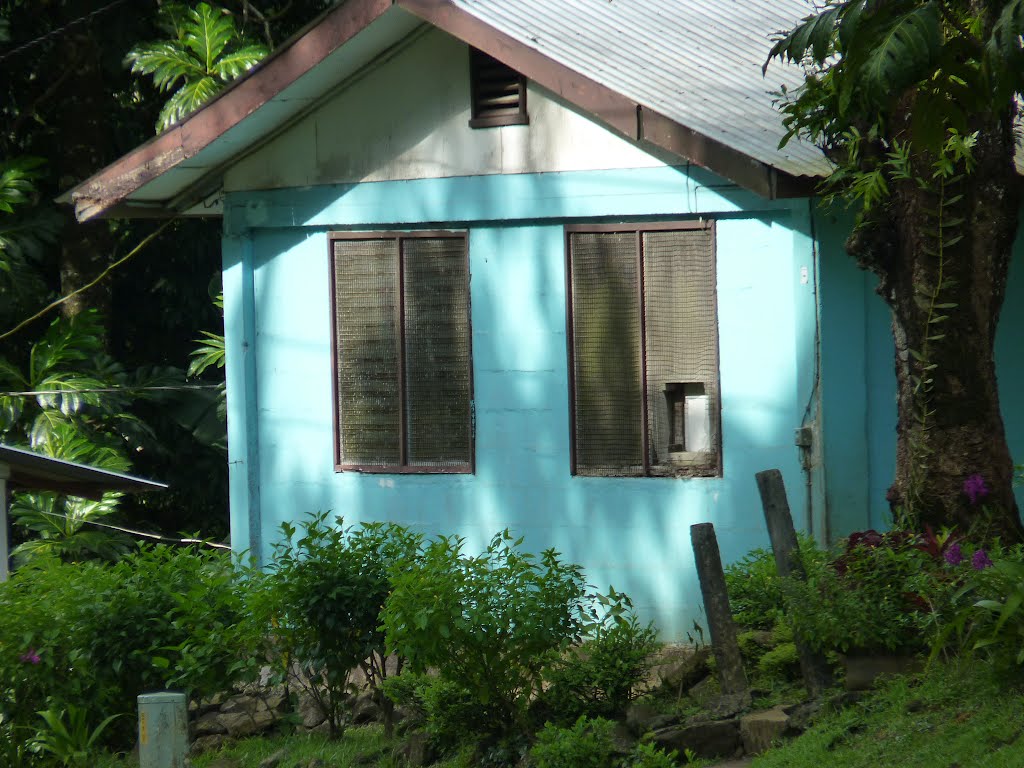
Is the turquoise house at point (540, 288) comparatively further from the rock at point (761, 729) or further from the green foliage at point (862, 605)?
the rock at point (761, 729)

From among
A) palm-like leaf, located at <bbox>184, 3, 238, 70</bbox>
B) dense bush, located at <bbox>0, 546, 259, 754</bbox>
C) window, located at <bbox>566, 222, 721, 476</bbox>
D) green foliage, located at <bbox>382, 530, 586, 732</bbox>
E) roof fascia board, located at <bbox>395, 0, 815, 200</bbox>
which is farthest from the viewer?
palm-like leaf, located at <bbox>184, 3, 238, 70</bbox>

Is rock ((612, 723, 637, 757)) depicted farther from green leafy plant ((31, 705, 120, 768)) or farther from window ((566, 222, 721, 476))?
green leafy plant ((31, 705, 120, 768))

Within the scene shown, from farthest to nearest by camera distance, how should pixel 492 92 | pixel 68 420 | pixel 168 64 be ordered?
1. pixel 168 64
2. pixel 68 420
3. pixel 492 92

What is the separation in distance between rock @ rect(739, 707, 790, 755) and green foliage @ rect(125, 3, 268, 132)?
894 cm

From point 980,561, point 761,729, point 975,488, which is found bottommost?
point 761,729

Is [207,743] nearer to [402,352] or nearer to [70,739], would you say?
[70,739]

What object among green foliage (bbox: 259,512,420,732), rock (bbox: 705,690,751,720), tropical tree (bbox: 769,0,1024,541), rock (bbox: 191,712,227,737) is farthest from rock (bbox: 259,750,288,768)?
tropical tree (bbox: 769,0,1024,541)

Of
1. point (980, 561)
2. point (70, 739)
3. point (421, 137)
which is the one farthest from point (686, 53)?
point (70, 739)

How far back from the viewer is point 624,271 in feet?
31.2

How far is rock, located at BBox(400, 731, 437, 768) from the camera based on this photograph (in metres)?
7.67

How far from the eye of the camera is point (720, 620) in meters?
7.34

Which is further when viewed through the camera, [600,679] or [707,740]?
[600,679]

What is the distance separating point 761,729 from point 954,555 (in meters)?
1.27

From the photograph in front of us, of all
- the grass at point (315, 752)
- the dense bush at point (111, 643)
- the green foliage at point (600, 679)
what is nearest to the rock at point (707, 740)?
the green foliage at point (600, 679)
